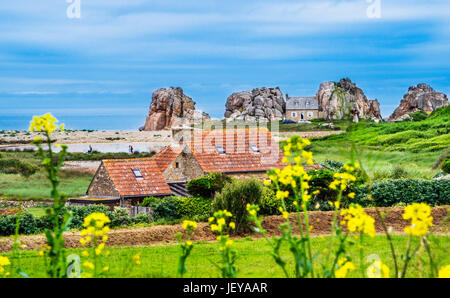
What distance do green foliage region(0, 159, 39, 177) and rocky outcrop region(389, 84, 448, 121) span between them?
80.5 metres

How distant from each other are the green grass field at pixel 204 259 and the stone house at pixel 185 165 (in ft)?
31.0

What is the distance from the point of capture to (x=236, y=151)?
2897cm

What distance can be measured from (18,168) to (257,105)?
242ft

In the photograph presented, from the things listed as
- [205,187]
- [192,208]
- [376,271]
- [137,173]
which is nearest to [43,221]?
[192,208]

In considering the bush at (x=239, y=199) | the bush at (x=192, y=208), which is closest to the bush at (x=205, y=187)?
the bush at (x=192, y=208)

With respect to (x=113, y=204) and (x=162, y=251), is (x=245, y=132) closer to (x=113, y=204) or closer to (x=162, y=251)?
(x=113, y=204)

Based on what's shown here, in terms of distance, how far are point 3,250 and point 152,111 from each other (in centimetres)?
11947

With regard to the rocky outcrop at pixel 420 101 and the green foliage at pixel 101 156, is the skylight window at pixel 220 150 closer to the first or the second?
the green foliage at pixel 101 156

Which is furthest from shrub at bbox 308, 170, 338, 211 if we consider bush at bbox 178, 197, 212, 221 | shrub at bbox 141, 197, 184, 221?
shrub at bbox 141, 197, 184, 221

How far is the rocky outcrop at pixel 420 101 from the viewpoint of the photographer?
10919cm

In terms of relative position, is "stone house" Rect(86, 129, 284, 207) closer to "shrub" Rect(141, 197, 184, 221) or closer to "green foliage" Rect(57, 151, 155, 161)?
"shrub" Rect(141, 197, 184, 221)

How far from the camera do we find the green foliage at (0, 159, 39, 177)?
4272cm

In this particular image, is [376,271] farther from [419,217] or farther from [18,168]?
[18,168]
